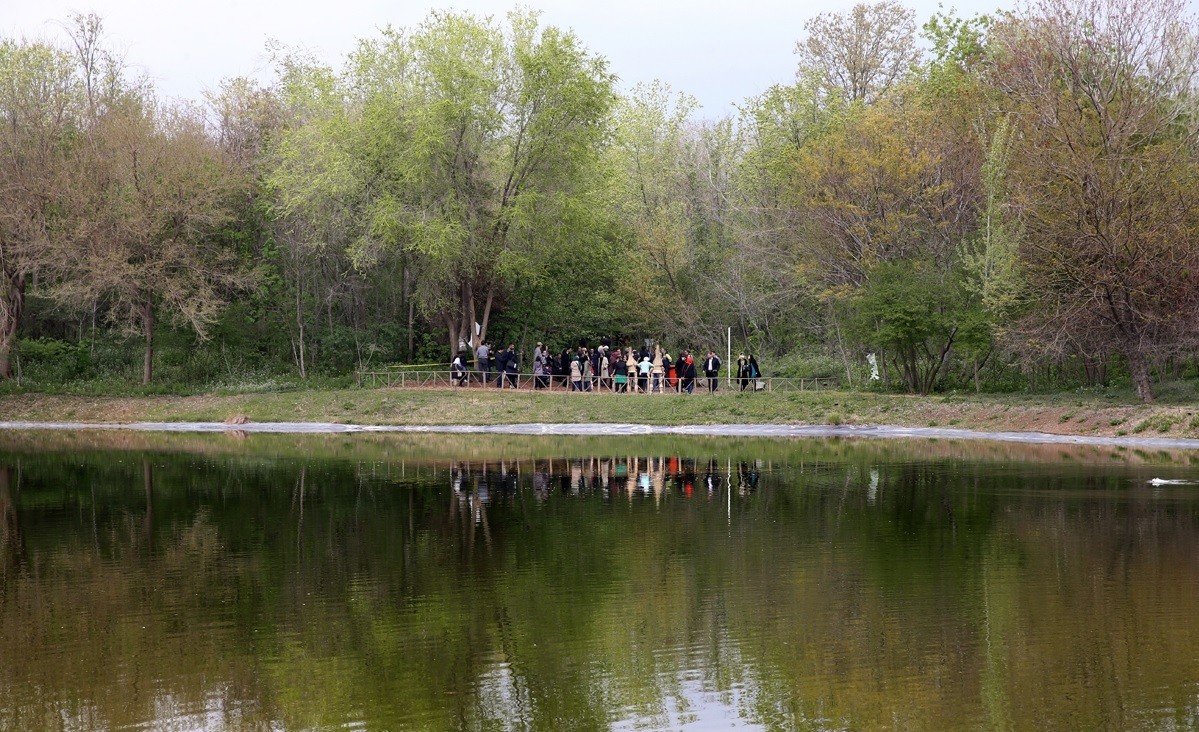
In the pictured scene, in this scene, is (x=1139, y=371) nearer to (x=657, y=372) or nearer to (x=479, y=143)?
(x=657, y=372)

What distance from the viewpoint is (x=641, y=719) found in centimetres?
1068

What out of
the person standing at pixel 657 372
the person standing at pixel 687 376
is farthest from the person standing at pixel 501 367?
the person standing at pixel 687 376

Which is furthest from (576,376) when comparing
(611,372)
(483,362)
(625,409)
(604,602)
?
(604,602)

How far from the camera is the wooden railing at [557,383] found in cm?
4669

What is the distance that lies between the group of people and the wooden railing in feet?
0.15

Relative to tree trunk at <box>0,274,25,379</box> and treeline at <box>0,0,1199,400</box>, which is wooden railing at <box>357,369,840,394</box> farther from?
tree trunk at <box>0,274,25,379</box>

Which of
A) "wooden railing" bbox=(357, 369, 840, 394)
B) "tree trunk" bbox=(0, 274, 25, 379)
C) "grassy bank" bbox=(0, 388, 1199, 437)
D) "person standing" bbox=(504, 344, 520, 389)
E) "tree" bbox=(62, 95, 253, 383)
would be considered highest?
"tree" bbox=(62, 95, 253, 383)

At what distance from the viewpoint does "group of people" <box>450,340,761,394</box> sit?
46.9 m

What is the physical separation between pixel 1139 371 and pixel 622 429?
15732mm

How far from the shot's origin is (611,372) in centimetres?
4938

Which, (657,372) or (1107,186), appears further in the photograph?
(657,372)

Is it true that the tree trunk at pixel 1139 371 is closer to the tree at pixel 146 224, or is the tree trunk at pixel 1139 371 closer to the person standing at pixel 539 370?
the person standing at pixel 539 370

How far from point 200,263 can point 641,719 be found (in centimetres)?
4218

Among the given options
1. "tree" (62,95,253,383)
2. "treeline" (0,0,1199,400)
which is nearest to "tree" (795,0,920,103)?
"treeline" (0,0,1199,400)
